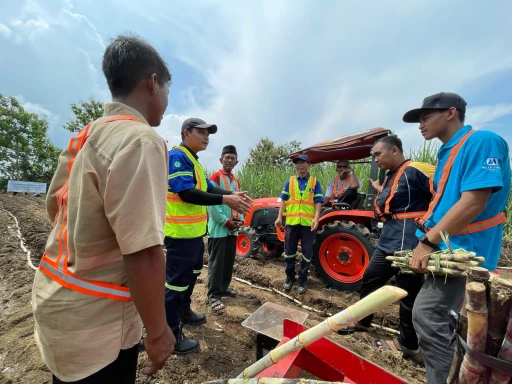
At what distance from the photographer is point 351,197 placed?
4.70 m

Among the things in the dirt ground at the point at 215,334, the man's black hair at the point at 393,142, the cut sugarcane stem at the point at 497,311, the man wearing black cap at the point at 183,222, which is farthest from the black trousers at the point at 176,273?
the man's black hair at the point at 393,142

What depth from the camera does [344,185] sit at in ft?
16.3

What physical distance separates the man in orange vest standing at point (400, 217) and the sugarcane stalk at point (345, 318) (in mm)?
1830

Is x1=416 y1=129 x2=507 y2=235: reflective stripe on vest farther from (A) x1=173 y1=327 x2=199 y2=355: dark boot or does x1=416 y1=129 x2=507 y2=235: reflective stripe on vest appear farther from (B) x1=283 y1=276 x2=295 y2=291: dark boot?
(B) x1=283 y1=276 x2=295 y2=291: dark boot

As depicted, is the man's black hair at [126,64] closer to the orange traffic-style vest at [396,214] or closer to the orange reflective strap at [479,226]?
the orange reflective strap at [479,226]

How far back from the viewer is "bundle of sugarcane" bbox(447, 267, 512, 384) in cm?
71

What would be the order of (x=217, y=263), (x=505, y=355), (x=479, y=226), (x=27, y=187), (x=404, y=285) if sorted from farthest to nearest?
(x=27, y=187)
(x=217, y=263)
(x=404, y=285)
(x=479, y=226)
(x=505, y=355)

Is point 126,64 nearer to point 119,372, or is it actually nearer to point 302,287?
point 119,372

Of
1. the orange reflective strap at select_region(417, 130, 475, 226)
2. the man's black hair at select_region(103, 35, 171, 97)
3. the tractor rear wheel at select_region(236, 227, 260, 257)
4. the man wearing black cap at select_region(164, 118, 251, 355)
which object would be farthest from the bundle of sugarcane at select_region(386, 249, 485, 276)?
the tractor rear wheel at select_region(236, 227, 260, 257)

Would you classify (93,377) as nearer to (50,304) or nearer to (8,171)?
(50,304)

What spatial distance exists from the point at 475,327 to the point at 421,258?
0.96 meters

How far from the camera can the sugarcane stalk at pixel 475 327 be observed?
0.73 meters

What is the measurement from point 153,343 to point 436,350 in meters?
1.63

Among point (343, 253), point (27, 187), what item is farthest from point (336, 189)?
point (27, 187)
